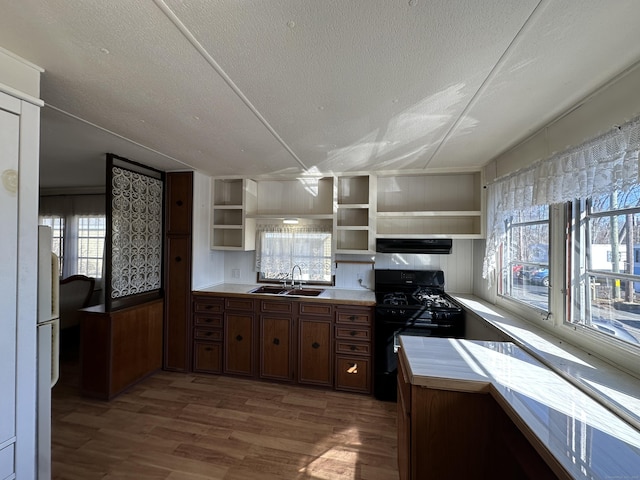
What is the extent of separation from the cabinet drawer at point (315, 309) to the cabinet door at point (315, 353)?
85 mm

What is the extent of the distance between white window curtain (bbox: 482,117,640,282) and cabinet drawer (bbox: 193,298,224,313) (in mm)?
3026

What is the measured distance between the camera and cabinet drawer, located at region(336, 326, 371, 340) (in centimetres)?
273

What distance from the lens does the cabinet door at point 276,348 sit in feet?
9.46

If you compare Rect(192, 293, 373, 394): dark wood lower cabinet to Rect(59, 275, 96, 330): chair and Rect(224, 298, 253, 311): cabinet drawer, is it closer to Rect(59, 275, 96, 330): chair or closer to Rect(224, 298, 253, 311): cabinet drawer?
Rect(224, 298, 253, 311): cabinet drawer

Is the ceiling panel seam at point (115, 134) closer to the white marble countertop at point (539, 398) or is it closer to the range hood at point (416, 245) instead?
the range hood at point (416, 245)

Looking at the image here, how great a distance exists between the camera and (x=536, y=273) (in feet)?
6.51

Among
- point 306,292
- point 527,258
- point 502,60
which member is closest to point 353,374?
point 306,292

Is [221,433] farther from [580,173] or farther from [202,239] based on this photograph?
[580,173]

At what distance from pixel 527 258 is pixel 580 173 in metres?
0.94

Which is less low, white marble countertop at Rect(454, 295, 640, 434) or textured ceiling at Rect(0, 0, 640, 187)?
textured ceiling at Rect(0, 0, 640, 187)

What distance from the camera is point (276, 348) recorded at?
291cm

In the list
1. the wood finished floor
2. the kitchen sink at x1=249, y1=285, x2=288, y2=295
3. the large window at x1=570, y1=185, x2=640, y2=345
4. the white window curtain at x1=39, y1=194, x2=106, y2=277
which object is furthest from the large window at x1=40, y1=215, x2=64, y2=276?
the large window at x1=570, y1=185, x2=640, y2=345

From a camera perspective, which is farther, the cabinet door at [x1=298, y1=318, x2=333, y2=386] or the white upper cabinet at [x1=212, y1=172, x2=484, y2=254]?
the white upper cabinet at [x1=212, y1=172, x2=484, y2=254]

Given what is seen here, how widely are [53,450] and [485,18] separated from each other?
3630 millimetres
